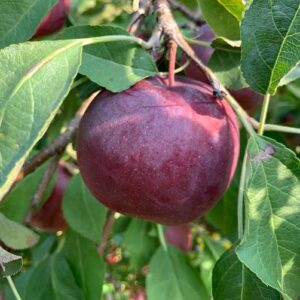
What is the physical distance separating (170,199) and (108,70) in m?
0.18

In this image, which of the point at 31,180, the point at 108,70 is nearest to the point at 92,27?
the point at 108,70

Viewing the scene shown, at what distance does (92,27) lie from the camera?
2.79 feet

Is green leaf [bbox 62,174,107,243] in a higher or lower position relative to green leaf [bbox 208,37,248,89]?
lower

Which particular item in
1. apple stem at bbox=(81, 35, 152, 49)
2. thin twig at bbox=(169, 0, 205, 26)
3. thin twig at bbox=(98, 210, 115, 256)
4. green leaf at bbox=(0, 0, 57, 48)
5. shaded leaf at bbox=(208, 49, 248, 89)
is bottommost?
thin twig at bbox=(98, 210, 115, 256)

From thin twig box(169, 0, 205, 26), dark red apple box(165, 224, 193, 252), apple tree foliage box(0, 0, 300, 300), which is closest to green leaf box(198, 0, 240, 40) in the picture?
apple tree foliage box(0, 0, 300, 300)

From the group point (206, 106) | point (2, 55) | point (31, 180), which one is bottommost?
point (31, 180)

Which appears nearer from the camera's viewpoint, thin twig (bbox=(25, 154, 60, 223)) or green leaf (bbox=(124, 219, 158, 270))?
thin twig (bbox=(25, 154, 60, 223))

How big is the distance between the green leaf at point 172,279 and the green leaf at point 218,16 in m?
0.53

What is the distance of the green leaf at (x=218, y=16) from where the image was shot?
2.89 feet

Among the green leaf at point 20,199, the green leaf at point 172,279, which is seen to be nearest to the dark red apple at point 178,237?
the green leaf at point 172,279

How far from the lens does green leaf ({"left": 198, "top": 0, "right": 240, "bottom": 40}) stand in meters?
0.88

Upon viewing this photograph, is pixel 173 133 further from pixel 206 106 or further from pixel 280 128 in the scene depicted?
pixel 280 128

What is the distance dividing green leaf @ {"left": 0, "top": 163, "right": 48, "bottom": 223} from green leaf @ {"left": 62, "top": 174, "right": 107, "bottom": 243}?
66 mm

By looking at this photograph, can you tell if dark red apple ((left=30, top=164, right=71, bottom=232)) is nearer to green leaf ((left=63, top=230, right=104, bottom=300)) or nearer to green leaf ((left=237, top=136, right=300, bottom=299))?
green leaf ((left=63, top=230, right=104, bottom=300))
